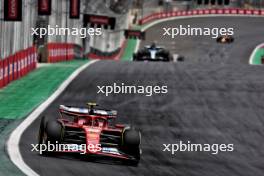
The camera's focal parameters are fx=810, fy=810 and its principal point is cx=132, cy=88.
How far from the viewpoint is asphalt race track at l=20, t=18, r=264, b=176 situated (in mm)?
13477

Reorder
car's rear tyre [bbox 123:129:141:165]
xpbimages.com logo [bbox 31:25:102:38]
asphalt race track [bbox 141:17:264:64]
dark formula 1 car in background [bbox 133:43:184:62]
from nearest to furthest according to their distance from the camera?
car's rear tyre [bbox 123:129:141:165] < xpbimages.com logo [bbox 31:25:102:38] < dark formula 1 car in background [bbox 133:43:184:62] < asphalt race track [bbox 141:17:264:64]

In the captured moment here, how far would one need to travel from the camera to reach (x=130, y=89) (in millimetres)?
25844

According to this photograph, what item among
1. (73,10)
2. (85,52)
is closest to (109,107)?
(73,10)

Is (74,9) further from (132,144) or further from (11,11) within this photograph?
(132,144)

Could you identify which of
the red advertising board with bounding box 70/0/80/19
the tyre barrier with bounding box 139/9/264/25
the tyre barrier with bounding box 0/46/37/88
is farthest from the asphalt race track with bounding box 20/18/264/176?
the tyre barrier with bounding box 139/9/264/25

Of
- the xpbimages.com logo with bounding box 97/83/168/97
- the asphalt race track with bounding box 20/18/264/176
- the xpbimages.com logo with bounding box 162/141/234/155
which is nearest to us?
the asphalt race track with bounding box 20/18/264/176

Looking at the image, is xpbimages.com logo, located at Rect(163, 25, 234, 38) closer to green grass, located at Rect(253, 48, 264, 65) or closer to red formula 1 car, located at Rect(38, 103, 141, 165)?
green grass, located at Rect(253, 48, 264, 65)

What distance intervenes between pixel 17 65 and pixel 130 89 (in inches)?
213

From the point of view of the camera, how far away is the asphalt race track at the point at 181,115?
1348 cm

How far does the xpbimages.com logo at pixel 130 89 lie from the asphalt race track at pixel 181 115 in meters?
0.31

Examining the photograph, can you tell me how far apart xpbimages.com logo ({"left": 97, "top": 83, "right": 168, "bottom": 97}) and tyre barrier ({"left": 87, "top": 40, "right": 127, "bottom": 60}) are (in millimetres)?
26129

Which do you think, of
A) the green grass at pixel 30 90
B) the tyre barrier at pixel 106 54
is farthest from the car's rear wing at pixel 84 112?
the tyre barrier at pixel 106 54

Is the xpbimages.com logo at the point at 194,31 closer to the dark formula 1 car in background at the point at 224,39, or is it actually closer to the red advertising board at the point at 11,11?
the dark formula 1 car in background at the point at 224,39

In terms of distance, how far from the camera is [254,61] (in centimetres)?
6369
